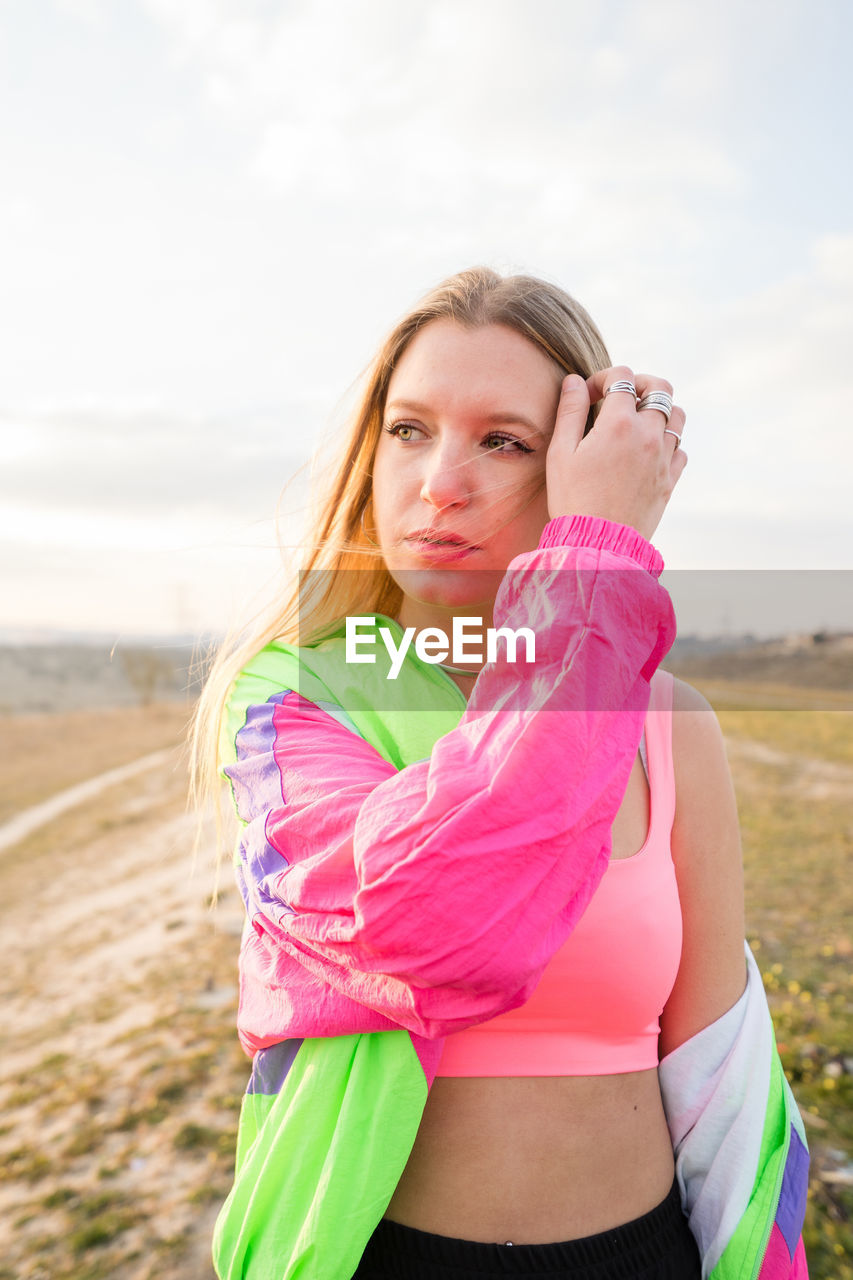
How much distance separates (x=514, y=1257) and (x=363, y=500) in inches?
60.9

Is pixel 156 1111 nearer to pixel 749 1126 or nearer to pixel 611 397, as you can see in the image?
pixel 749 1126

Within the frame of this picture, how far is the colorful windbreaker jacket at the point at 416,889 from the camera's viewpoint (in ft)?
3.90

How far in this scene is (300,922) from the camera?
134cm

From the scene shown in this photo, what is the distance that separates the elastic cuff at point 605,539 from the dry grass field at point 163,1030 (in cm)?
88

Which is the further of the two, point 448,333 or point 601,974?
point 448,333

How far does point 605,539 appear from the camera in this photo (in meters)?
1.44

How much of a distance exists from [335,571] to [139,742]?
105 ft

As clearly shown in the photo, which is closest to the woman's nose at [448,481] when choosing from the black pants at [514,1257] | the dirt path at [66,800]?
the black pants at [514,1257]

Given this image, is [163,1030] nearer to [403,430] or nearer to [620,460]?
[403,430]

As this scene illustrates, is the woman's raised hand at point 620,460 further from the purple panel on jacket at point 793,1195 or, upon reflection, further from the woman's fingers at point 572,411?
the purple panel on jacket at point 793,1195

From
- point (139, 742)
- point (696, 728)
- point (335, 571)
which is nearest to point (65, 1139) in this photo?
point (335, 571)

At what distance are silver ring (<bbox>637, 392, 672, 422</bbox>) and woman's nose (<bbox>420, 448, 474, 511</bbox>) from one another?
1.19 ft

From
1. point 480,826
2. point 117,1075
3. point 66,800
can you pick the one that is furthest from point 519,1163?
point 66,800

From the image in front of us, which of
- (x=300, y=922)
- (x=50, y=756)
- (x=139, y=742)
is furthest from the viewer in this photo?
(x=139, y=742)
